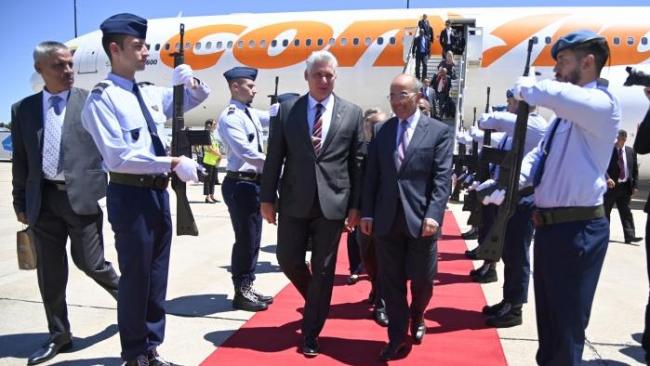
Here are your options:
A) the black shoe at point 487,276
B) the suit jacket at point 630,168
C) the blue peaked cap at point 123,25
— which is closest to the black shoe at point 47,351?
the blue peaked cap at point 123,25

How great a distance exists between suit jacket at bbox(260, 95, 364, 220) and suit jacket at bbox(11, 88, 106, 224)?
112 cm

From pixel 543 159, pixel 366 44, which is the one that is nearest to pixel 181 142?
pixel 543 159

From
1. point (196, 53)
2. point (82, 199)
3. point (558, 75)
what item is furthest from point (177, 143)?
point (196, 53)

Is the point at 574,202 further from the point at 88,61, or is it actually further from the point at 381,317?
the point at 88,61

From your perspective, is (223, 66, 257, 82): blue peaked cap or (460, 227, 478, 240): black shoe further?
(460, 227, 478, 240): black shoe

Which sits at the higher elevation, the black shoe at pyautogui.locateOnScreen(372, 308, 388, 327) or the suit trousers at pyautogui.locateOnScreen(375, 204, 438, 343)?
the suit trousers at pyautogui.locateOnScreen(375, 204, 438, 343)

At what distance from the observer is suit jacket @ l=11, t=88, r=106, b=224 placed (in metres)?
3.36

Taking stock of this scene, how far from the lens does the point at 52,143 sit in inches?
134

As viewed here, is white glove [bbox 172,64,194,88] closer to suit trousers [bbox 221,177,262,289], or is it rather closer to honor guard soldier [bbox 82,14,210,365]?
honor guard soldier [bbox 82,14,210,365]

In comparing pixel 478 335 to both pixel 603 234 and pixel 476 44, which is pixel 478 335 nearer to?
pixel 603 234

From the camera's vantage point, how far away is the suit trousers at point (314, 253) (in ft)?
11.2

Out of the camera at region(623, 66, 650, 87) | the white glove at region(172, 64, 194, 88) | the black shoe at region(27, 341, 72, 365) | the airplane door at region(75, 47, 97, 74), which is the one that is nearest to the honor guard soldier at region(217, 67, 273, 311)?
the white glove at region(172, 64, 194, 88)

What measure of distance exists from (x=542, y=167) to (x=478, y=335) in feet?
5.75

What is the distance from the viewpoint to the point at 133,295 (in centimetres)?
294
